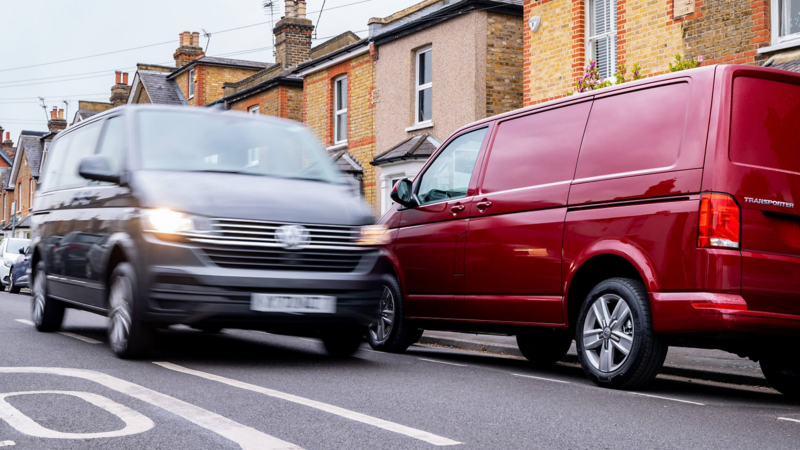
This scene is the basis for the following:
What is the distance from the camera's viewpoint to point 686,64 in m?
12.0

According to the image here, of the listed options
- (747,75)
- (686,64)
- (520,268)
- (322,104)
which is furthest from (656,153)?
(322,104)

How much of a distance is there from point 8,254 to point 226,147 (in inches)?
862

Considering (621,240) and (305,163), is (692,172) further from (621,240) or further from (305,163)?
(305,163)

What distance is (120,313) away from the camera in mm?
6961

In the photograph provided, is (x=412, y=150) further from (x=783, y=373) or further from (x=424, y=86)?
(x=783, y=373)

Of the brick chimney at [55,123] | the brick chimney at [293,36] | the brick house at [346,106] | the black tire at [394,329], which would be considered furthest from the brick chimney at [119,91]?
the black tire at [394,329]

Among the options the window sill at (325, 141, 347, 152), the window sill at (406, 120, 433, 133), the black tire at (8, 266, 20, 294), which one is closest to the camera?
the window sill at (406, 120, 433, 133)

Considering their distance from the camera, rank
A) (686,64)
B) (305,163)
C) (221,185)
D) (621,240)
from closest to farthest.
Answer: (621,240) → (221,185) → (305,163) → (686,64)

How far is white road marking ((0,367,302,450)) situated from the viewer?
4172 mm

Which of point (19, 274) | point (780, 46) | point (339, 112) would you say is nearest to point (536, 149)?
point (780, 46)

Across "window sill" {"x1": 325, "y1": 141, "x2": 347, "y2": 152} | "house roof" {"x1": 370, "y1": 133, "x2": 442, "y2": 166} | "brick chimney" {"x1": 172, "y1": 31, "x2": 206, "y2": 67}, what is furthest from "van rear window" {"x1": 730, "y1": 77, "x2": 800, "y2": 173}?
"brick chimney" {"x1": 172, "y1": 31, "x2": 206, "y2": 67}

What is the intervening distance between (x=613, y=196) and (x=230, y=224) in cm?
270

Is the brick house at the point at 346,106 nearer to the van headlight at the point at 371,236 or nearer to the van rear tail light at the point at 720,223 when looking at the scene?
the van headlight at the point at 371,236

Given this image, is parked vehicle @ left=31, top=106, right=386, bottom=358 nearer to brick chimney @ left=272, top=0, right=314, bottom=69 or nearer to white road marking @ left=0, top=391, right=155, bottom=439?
white road marking @ left=0, top=391, right=155, bottom=439
